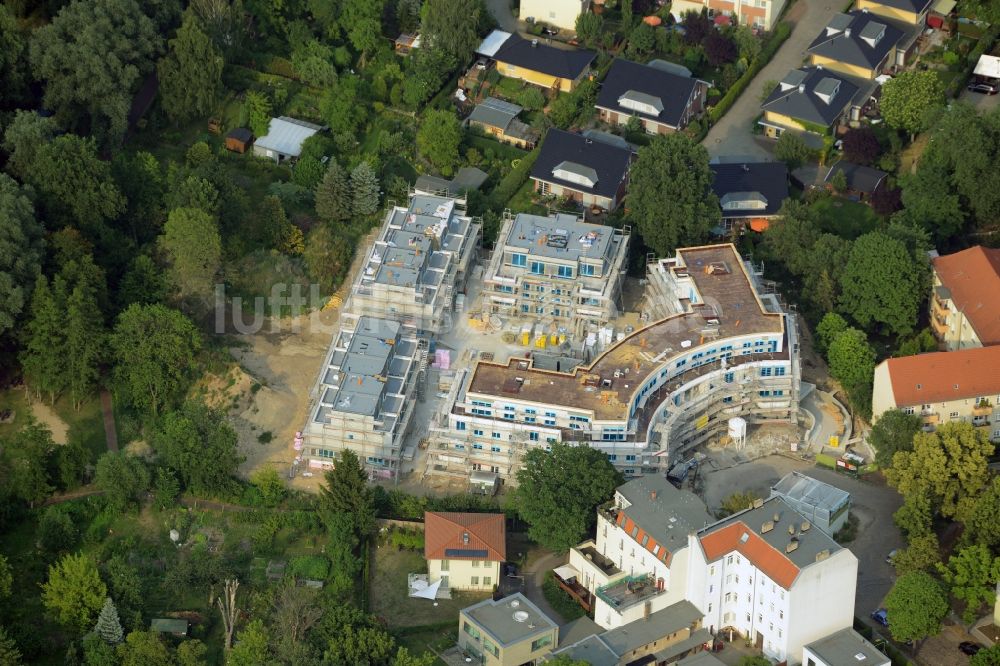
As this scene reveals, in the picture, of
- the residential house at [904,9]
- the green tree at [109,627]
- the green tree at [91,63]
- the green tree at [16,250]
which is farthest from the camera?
the residential house at [904,9]

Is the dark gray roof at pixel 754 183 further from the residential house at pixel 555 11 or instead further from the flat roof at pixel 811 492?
the flat roof at pixel 811 492

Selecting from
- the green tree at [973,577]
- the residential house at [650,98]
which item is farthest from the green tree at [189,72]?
the green tree at [973,577]

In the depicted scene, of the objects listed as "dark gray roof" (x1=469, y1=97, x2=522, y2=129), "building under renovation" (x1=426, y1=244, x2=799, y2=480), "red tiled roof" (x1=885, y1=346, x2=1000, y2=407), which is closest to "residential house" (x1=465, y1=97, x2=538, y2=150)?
"dark gray roof" (x1=469, y1=97, x2=522, y2=129)

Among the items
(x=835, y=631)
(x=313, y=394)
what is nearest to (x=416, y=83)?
(x=313, y=394)

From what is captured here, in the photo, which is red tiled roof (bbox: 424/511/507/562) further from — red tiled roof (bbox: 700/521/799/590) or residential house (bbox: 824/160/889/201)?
residential house (bbox: 824/160/889/201)

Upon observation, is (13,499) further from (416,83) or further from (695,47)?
(695,47)
